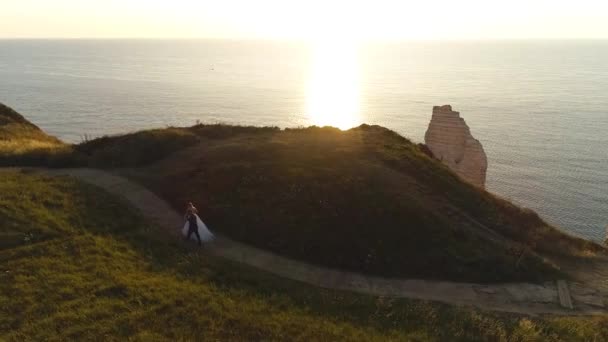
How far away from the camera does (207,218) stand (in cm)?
2641

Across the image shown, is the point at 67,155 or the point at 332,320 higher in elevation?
the point at 67,155

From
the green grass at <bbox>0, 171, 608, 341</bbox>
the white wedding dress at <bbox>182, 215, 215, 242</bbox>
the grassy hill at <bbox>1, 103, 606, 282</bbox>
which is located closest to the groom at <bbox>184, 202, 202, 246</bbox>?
the white wedding dress at <bbox>182, 215, 215, 242</bbox>

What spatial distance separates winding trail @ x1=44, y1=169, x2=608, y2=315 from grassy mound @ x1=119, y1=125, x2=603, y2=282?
25.9 inches

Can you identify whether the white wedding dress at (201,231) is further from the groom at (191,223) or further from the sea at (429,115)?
the sea at (429,115)

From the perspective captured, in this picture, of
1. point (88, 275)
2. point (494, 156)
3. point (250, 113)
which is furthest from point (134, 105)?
point (88, 275)

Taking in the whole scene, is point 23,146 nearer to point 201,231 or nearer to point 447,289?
point 201,231

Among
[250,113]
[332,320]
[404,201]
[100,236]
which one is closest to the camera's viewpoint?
[332,320]

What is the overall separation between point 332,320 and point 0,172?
76.5ft

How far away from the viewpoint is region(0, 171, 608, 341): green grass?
16.1m

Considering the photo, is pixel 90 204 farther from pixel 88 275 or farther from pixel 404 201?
pixel 404 201

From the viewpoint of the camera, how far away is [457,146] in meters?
55.4

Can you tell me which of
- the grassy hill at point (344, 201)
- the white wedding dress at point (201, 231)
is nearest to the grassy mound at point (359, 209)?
the grassy hill at point (344, 201)

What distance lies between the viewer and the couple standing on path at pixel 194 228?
76.5 feet

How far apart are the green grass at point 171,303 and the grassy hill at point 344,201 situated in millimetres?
3541
